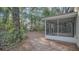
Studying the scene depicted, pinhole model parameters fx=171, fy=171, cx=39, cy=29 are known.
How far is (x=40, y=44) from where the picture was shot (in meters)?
2.75

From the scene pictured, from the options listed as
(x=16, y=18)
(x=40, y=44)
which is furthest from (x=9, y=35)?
(x=40, y=44)

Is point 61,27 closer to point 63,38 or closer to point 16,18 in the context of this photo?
point 63,38

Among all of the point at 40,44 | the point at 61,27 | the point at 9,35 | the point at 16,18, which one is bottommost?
the point at 40,44

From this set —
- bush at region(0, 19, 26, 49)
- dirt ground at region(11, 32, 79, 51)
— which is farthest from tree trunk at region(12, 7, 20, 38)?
dirt ground at region(11, 32, 79, 51)

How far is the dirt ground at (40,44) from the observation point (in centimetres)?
274

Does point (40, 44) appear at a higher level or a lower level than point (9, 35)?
lower

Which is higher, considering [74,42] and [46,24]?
[46,24]

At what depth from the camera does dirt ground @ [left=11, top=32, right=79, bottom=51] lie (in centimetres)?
274

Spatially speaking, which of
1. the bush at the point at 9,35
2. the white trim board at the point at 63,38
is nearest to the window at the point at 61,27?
the white trim board at the point at 63,38

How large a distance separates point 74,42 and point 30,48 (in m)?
0.71

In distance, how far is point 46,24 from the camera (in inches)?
109
